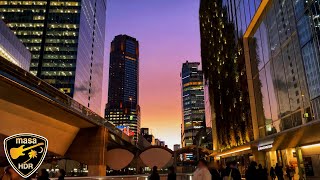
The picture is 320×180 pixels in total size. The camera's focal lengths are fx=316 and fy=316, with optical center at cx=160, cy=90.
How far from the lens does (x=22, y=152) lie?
16.0ft

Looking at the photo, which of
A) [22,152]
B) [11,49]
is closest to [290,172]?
[22,152]

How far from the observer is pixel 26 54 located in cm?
9588

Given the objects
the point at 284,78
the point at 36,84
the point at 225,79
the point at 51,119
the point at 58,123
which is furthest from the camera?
the point at 225,79

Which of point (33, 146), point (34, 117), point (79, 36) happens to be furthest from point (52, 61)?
point (33, 146)

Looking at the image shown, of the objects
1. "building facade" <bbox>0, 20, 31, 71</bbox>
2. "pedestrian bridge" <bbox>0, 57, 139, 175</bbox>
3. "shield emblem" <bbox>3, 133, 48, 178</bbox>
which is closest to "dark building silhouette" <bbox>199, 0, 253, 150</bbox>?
"pedestrian bridge" <bbox>0, 57, 139, 175</bbox>

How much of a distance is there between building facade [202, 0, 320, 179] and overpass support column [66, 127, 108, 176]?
57.1 feet

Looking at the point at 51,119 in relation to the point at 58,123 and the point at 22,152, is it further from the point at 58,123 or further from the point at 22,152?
the point at 22,152

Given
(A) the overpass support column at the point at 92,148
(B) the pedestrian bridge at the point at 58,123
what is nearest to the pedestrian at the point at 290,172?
(B) the pedestrian bridge at the point at 58,123

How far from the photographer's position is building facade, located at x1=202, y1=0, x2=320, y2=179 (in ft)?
68.9

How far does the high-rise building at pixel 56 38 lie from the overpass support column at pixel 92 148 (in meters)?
84.5

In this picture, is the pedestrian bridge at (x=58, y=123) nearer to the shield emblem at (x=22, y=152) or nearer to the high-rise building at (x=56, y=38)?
the shield emblem at (x=22, y=152)

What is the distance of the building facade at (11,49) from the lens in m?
76.0

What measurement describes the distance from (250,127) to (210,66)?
33.0 m

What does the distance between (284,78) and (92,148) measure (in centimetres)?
2375
